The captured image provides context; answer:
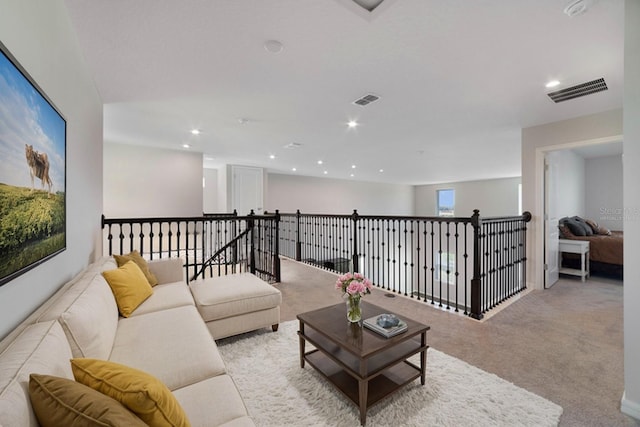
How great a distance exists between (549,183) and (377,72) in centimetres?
350

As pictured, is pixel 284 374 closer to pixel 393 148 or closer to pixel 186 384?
pixel 186 384

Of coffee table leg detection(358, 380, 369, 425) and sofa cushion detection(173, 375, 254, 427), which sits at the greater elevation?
sofa cushion detection(173, 375, 254, 427)

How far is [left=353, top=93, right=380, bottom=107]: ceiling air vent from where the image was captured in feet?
10.1

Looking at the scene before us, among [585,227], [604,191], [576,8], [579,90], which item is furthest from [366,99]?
[604,191]

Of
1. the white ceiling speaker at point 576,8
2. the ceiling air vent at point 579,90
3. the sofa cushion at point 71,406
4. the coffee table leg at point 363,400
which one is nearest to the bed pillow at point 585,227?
the ceiling air vent at point 579,90

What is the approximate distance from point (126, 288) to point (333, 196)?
29.2 ft

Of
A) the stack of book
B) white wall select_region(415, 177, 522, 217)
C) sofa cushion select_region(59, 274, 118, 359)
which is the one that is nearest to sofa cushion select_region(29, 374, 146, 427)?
sofa cushion select_region(59, 274, 118, 359)

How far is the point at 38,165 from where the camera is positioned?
1.39 metres

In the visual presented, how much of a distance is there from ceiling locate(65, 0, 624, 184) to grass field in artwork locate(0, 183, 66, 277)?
132 centimetres

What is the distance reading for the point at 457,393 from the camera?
1.83 m

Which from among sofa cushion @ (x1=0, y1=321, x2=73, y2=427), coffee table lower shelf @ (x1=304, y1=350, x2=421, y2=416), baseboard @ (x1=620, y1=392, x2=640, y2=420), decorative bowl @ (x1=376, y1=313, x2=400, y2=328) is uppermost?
sofa cushion @ (x1=0, y1=321, x2=73, y2=427)

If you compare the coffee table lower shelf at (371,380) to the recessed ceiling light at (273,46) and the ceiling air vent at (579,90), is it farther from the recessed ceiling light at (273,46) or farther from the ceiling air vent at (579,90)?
the ceiling air vent at (579,90)

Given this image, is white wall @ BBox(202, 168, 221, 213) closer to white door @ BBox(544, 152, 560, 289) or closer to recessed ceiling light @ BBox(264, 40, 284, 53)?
recessed ceiling light @ BBox(264, 40, 284, 53)

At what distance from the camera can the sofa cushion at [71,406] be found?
73 cm
